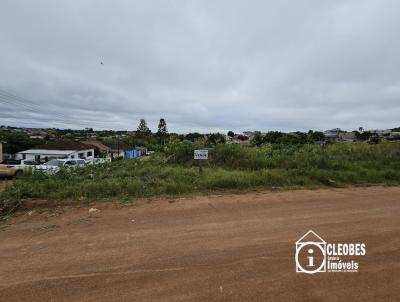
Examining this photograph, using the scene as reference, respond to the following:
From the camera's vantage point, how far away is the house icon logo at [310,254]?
10.2 ft

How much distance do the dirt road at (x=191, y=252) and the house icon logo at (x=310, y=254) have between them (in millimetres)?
102

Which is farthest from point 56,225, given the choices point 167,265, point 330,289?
point 330,289

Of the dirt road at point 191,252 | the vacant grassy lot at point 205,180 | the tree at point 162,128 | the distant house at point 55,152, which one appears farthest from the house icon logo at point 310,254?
the tree at point 162,128

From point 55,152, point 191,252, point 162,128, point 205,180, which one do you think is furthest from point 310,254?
point 162,128

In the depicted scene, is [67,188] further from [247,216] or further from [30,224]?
[247,216]

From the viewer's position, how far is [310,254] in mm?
3428

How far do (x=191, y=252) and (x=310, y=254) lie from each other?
1.57m

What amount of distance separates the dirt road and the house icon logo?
0.33 ft

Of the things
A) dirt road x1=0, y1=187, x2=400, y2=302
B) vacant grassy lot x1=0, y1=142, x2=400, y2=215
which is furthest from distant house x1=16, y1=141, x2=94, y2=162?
dirt road x1=0, y1=187, x2=400, y2=302

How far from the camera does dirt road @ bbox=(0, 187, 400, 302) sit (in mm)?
2664

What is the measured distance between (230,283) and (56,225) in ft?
11.2

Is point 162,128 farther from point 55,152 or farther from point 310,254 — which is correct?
point 310,254

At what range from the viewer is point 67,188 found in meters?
6.81

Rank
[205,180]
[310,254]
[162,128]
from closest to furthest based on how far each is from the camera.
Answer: [310,254] < [205,180] < [162,128]
